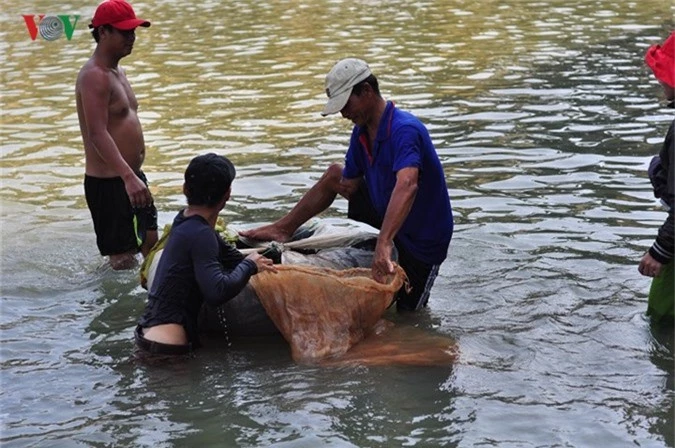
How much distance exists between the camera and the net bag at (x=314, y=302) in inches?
243

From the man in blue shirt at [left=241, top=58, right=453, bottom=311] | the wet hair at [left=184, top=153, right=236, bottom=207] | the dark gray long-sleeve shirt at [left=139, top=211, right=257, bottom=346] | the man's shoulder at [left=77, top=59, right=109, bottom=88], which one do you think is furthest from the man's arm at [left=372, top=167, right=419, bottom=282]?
the man's shoulder at [left=77, top=59, right=109, bottom=88]

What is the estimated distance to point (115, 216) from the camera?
7559 mm

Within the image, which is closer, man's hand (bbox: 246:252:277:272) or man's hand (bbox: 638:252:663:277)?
man's hand (bbox: 638:252:663:277)

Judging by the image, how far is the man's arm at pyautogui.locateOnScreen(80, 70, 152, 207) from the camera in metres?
7.07

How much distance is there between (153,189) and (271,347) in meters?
3.95

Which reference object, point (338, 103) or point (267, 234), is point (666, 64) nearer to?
point (338, 103)

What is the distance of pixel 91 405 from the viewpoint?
5.72 meters

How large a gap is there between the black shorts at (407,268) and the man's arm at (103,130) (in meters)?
1.39

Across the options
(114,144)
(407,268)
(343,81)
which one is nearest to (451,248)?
(407,268)

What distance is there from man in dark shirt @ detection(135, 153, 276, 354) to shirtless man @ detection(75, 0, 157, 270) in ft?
4.03

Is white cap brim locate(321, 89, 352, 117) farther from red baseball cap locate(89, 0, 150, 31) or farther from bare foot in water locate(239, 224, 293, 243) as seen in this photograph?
red baseball cap locate(89, 0, 150, 31)

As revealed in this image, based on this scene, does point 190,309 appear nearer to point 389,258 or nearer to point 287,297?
point 287,297

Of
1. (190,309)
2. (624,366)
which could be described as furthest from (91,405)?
(624,366)

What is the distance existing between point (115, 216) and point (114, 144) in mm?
641
